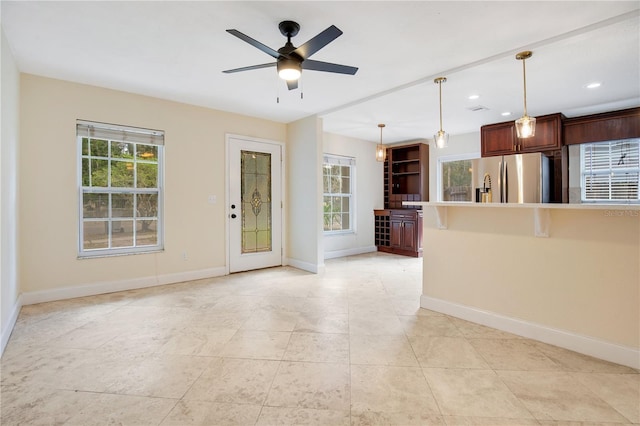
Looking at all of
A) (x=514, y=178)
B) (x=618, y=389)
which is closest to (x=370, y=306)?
(x=618, y=389)

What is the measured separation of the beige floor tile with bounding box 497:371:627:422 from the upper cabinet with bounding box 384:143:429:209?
4.88 meters

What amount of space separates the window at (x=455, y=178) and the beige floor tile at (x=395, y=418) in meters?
5.39

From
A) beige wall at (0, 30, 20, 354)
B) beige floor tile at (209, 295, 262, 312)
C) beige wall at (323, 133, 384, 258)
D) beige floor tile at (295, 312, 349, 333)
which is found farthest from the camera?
beige wall at (323, 133, 384, 258)

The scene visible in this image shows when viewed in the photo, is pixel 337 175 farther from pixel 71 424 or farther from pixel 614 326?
pixel 71 424

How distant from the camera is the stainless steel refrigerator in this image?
4770 millimetres

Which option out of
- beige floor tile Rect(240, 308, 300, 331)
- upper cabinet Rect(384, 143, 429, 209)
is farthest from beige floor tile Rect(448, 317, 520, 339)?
upper cabinet Rect(384, 143, 429, 209)

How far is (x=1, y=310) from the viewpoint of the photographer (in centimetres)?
240

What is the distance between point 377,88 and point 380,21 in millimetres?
1427

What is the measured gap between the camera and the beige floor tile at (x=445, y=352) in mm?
2170

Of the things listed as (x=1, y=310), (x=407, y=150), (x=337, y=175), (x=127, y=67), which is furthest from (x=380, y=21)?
(x=407, y=150)

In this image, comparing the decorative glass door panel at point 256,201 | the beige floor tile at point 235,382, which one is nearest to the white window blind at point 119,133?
the decorative glass door panel at point 256,201

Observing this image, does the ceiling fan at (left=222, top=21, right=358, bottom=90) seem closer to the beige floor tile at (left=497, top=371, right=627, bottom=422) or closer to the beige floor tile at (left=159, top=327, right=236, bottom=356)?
the beige floor tile at (left=159, top=327, right=236, bottom=356)

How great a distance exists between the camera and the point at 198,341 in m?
2.52

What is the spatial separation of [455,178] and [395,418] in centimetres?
581
